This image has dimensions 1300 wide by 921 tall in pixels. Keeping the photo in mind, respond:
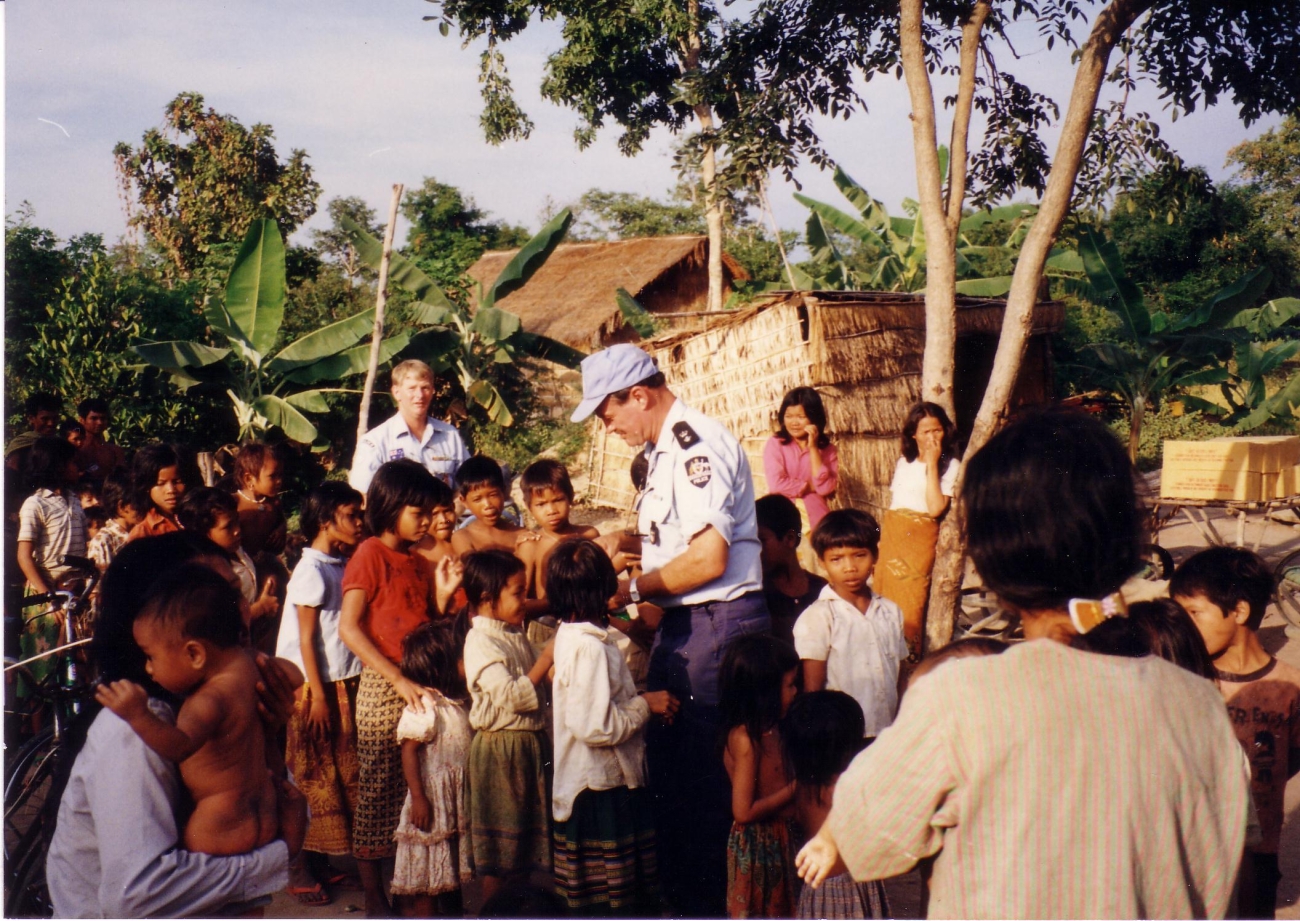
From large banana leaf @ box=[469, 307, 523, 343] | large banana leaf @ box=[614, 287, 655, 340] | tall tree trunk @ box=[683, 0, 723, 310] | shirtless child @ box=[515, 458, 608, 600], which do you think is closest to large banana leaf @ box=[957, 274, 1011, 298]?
tall tree trunk @ box=[683, 0, 723, 310]

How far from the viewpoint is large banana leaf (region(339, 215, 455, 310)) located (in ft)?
39.1

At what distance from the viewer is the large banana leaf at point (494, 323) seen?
12.6 metres

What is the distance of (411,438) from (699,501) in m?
2.56

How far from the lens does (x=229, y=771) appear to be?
6.64ft

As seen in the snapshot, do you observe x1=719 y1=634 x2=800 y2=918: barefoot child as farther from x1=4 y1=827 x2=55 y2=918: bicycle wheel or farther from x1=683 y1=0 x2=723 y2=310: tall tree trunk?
x1=683 y1=0 x2=723 y2=310: tall tree trunk

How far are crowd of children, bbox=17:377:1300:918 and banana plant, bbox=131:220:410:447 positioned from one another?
24.0ft

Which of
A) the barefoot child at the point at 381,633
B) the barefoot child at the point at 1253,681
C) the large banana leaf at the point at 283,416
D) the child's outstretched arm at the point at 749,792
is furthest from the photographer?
the large banana leaf at the point at 283,416

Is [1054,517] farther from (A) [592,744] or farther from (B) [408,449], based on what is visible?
(B) [408,449]

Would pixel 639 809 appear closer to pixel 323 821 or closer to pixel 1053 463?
pixel 323 821

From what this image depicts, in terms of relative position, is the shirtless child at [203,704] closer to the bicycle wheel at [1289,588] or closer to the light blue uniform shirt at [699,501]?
the light blue uniform shirt at [699,501]

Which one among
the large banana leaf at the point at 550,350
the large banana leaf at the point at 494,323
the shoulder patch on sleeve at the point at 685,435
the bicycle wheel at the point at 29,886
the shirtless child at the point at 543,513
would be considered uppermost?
the large banana leaf at the point at 494,323

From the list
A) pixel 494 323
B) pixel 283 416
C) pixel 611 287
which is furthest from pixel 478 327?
pixel 611 287

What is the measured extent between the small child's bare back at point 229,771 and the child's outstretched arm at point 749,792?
132cm

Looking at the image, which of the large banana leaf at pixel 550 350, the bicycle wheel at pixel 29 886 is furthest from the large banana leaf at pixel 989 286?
the bicycle wheel at pixel 29 886
